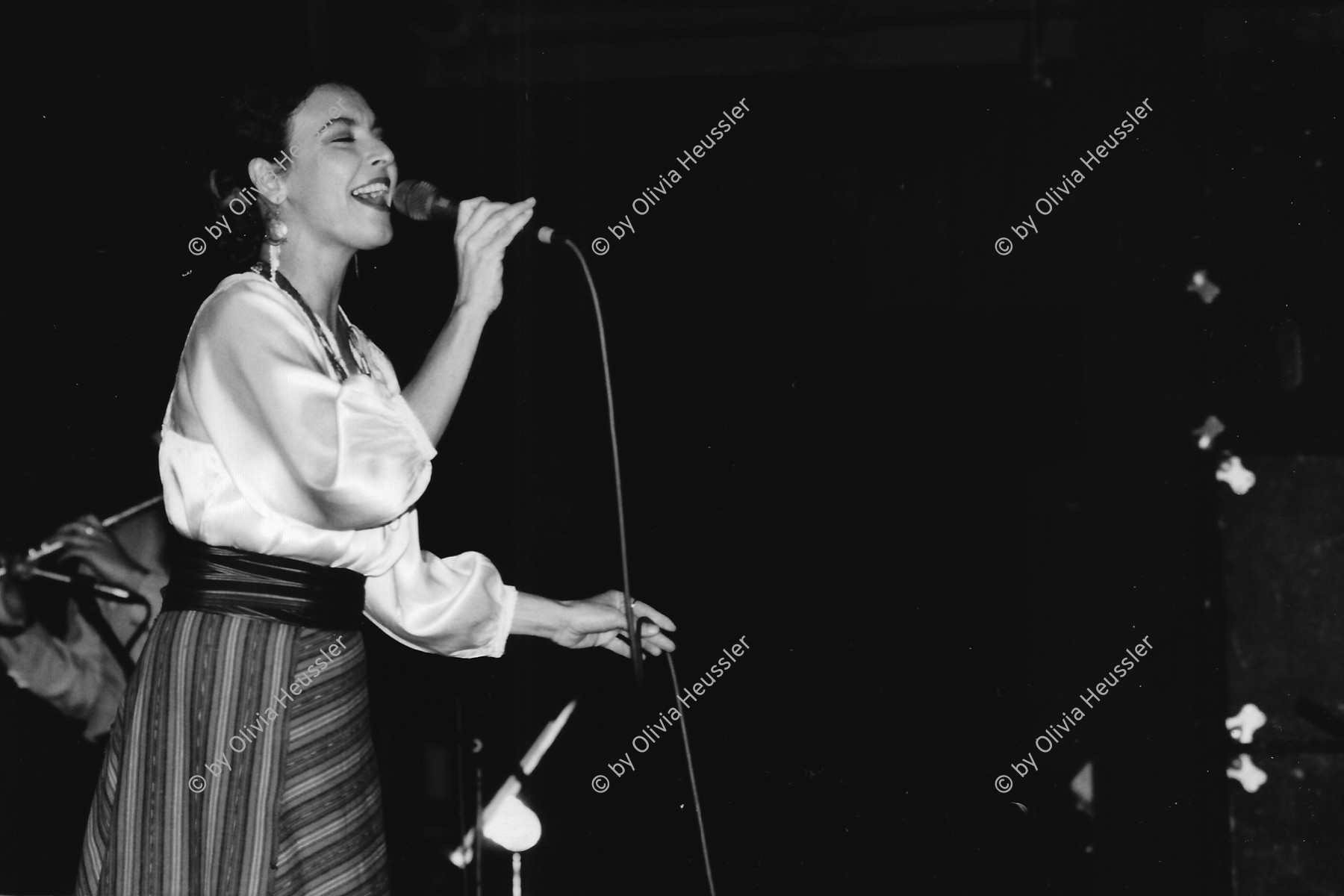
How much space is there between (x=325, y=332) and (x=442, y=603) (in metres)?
0.36

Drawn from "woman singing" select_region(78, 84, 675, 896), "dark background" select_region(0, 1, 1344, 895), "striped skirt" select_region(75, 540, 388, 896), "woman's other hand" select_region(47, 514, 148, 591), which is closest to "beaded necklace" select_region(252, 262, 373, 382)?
"woman singing" select_region(78, 84, 675, 896)

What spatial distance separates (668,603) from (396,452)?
3.27 ft

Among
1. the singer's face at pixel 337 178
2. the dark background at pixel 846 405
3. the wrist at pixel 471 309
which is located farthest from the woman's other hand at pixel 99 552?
the wrist at pixel 471 309

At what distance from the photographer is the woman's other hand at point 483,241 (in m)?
1.23

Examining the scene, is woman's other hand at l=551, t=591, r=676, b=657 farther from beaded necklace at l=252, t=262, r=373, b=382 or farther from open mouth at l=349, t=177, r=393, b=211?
open mouth at l=349, t=177, r=393, b=211

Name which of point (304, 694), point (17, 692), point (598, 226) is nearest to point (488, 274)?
point (304, 694)

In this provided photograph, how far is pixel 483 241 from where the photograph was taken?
4.03ft

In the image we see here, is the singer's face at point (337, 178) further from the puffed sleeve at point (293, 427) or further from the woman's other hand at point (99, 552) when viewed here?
the woman's other hand at point (99, 552)

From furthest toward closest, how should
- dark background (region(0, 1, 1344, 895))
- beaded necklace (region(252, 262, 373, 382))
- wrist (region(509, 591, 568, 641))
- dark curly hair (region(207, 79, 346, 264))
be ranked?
dark background (region(0, 1, 1344, 895)) < wrist (region(509, 591, 568, 641)) < dark curly hair (region(207, 79, 346, 264)) < beaded necklace (region(252, 262, 373, 382))

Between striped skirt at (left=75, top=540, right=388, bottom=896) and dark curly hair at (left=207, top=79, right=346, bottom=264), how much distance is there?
0.45 metres

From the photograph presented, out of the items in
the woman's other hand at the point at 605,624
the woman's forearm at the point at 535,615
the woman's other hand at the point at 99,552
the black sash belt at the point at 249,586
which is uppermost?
the woman's other hand at the point at 605,624

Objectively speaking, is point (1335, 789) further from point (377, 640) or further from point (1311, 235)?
point (377, 640)

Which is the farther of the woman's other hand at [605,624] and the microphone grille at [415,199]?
the woman's other hand at [605,624]

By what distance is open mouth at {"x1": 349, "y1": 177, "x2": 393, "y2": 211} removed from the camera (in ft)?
4.31
